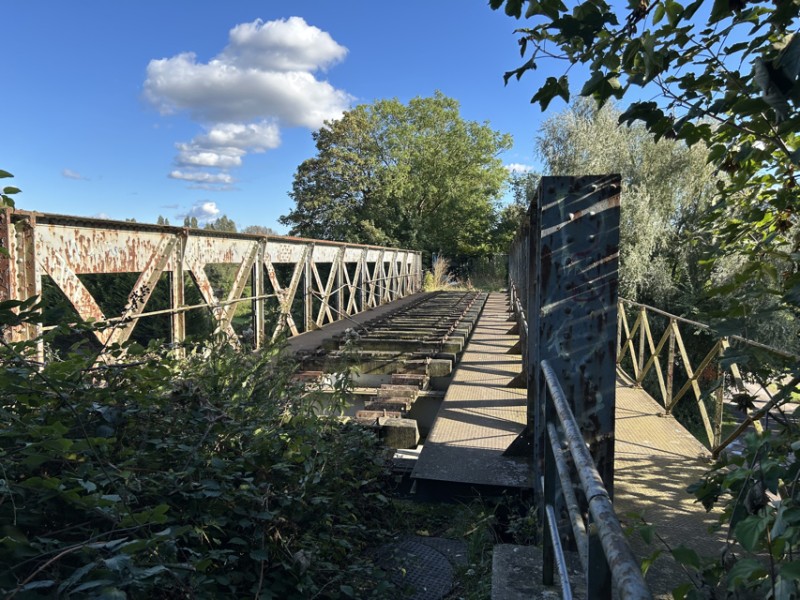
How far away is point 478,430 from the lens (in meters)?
4.40

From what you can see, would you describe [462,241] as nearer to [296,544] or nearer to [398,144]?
[398,144]

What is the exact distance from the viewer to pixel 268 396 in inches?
134

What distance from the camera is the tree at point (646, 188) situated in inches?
742

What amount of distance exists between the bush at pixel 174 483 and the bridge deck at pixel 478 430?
Result: 520 millimetres

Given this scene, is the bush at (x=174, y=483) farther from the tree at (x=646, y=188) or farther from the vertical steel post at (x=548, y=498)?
the tree at (x=646, y=188)

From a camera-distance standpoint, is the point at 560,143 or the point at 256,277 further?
the point at 560,143

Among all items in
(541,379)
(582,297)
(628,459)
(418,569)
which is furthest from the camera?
(628,459)

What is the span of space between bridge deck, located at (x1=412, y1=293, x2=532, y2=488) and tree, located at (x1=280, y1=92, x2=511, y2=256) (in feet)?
89.7

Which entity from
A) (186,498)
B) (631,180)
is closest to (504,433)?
(186,498)

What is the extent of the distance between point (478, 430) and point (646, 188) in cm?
1919

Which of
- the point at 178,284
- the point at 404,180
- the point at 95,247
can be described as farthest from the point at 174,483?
the point at 404,180

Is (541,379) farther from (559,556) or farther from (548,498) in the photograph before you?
(559,556)

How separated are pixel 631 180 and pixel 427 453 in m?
20.7

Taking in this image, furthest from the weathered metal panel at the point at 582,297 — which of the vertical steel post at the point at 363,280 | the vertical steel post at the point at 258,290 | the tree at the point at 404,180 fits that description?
the tree at the point at 404,180
